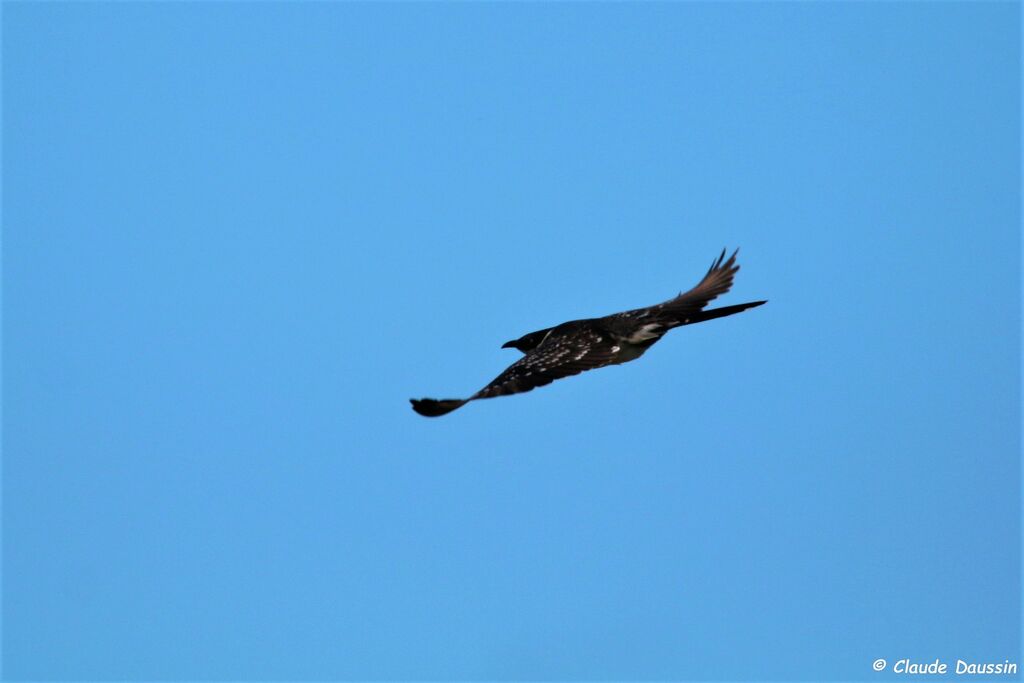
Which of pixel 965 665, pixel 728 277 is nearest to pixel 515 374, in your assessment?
pixel 728 277

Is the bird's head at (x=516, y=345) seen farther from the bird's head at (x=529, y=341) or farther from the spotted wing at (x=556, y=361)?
the spotted wing at (x=556, y=361)

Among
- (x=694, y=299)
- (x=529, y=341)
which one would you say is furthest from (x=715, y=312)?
(x=529, y=341)

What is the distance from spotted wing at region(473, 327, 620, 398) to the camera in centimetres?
1750

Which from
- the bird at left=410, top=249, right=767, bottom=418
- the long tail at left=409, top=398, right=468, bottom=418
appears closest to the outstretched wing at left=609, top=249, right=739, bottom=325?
the bird at left=410, top=249, right=767, bottom=418

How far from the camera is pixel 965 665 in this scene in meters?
21.0

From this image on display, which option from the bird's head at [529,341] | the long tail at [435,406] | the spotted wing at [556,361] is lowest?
the long tail at [435,406]

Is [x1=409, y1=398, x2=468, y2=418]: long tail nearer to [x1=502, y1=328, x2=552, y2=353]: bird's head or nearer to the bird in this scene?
the bird

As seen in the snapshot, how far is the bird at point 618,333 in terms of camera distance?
18.6 metres

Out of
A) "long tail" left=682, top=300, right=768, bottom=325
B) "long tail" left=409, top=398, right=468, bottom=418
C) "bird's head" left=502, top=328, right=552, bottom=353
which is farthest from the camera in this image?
"bird's head" left=502, top=328, right=552, bottom=353

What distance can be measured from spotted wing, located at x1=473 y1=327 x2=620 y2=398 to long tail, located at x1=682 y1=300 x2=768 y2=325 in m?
1.12

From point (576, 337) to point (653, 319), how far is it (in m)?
1.03

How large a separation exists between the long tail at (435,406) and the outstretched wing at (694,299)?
4.20m

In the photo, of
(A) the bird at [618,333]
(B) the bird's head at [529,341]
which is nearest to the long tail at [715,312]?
(A) the bird at [618,333]

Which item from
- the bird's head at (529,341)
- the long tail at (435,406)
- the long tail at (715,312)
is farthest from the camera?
the bird's head at (529,341)
